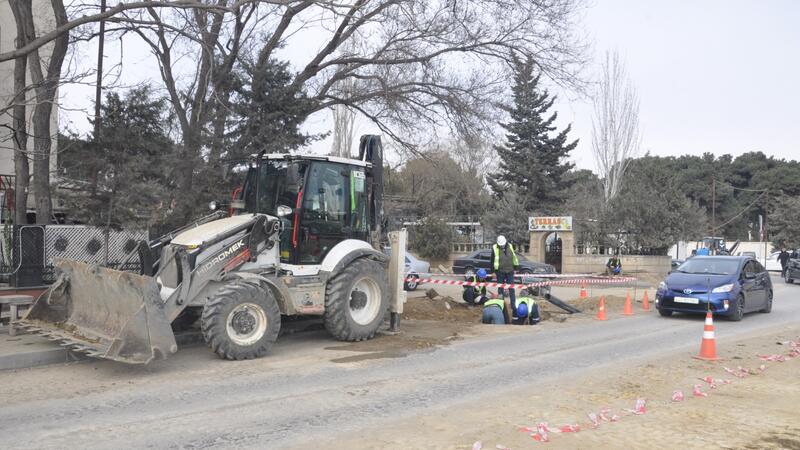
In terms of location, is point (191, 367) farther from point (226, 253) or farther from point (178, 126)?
point (178, 126)

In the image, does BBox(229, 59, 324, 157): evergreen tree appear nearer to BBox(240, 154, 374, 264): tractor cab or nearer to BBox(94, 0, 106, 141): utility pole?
BBox(94, 0, 106, 141): utility pole

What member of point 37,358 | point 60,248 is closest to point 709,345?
point 37,358

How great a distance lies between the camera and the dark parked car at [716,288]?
46.1 feet

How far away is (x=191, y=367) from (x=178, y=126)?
995 centimetres

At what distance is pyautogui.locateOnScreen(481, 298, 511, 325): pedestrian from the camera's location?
43.7 ft

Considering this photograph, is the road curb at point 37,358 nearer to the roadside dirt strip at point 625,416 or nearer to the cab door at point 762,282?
the roadside dirt strip at point 625,416

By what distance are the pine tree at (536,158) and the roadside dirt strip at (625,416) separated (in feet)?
116

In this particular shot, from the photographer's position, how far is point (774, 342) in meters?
11.5

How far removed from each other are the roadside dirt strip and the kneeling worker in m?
4.30

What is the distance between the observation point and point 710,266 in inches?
604

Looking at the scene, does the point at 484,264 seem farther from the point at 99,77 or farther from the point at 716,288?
the point at 99,77

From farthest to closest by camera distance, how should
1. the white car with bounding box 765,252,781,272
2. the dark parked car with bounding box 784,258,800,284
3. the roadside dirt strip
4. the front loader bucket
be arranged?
the white car with bounding box 765,252,781,272 < the dark parked car with bounding box 784,258,800,284 < the front loader bucket < the roadside dirt strip

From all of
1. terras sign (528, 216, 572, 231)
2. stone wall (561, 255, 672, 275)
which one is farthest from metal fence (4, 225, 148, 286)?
stone wall (561, 255, 672, 275)

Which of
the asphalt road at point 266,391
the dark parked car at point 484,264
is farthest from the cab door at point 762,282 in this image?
the dark parked car at point 484,264
